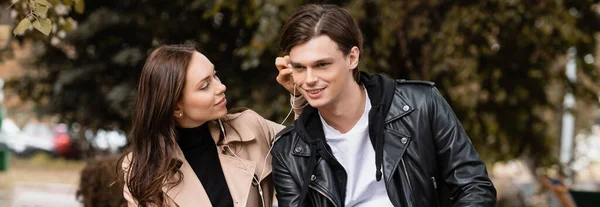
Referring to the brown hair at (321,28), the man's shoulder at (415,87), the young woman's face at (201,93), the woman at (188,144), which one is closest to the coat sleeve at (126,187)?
the woman at (188,144)

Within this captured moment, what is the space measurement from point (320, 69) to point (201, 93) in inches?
23.7

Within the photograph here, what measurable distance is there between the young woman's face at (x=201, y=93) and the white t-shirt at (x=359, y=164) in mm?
533

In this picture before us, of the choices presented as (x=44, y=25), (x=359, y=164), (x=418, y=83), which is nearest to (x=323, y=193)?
(x=359, y=164)

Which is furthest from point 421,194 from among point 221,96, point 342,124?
point 221,96

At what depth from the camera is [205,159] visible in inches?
164

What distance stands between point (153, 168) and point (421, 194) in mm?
1199

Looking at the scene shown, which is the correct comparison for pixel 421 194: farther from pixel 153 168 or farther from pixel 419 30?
pixel 419 30

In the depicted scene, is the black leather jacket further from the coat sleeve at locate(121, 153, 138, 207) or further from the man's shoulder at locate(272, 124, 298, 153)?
the coat sleeve at locate(121, 153, 138, 207)

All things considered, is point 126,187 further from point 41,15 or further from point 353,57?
point 353,57

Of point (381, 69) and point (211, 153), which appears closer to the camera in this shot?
point (211, 153)

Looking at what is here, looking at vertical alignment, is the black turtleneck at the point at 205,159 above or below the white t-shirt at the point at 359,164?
above

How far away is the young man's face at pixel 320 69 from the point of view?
3615 mm

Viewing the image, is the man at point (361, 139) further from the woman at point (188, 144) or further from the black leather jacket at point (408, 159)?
the woman at point (188, 144)

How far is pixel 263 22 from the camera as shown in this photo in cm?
796
